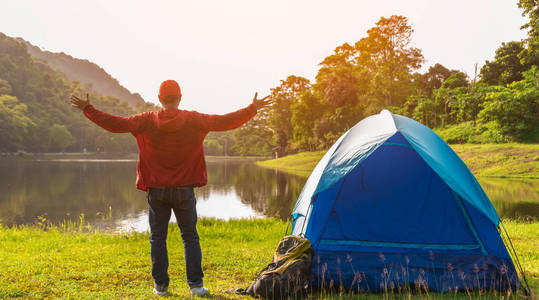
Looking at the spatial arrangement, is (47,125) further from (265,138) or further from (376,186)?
(376,186)

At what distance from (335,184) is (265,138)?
67.1 meters

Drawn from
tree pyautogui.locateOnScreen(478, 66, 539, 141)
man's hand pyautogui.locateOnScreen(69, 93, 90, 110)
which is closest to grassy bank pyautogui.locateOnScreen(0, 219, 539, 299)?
man's hand pyautogui.locateOnScreen(69, 93, 90, 110)

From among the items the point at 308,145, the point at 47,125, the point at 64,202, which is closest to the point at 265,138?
the point at 308,145

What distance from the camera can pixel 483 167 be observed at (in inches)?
882

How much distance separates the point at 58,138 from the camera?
243 ft

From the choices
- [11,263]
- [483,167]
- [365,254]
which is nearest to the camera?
[365,254]

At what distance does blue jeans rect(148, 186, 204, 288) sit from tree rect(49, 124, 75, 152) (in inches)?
3180

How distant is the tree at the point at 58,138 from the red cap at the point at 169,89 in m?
80.8

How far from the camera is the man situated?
3.51 meters

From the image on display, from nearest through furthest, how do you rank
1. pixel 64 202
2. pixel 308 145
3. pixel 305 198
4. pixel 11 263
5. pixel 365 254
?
1. pixel 365 254
2. pixel 305 198
3. pixel 11 263
4. pixel 64 202
5. pixel 308 145

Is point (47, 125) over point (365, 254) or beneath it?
over

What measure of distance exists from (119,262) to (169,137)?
2.72 m

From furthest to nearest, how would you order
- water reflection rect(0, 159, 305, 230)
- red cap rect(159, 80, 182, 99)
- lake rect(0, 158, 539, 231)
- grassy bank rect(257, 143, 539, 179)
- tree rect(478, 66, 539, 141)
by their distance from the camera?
tree rect(478, 66, 539, 141), grassy bank rect(257, 143, 539, 179), water reflection rect(0, 159, 305, 230), lake rect(0, 158, 539, 231), red cap rect(159, 80, 182, 99)

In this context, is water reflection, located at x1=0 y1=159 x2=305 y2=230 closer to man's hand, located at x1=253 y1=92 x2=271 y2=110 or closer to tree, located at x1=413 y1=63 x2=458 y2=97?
man's hand, located at x1=253 y1=92 x2=271 y2=110
